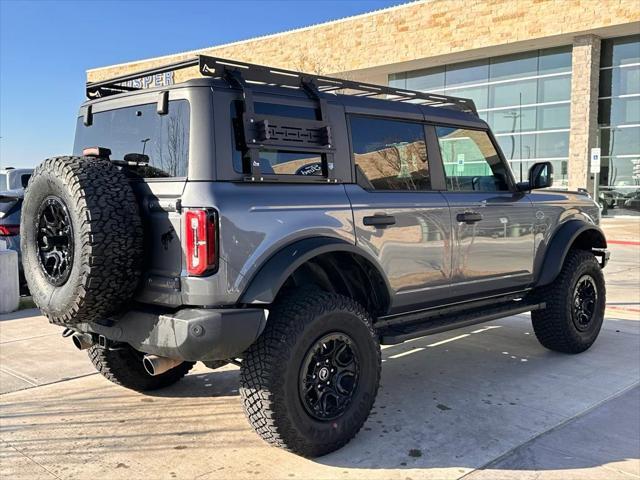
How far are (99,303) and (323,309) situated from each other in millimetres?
1192

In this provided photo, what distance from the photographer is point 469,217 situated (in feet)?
14.9

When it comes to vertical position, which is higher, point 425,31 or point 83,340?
point 425,31

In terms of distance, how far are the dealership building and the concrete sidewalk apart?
19.5 m

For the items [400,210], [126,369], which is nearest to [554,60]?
[400,210]

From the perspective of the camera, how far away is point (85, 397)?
4.44 m

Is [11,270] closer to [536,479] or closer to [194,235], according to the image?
[194,235]

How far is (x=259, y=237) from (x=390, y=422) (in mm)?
1628

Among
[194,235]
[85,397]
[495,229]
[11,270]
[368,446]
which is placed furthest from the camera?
[11,270]

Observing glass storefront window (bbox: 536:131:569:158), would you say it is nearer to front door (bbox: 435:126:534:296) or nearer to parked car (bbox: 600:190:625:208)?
parked car (bbox: 600:190:625:208)

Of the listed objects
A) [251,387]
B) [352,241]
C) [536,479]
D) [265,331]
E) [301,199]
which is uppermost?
[301,199]

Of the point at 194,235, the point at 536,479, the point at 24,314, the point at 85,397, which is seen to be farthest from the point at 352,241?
the point at 24,314

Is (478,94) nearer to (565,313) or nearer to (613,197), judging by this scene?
(613,197)

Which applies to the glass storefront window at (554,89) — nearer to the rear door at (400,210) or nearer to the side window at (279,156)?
the rear door at (400,210)

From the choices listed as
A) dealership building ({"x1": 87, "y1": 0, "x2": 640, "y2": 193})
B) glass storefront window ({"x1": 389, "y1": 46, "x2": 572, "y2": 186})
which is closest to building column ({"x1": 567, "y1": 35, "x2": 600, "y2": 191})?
dealership building ({"x1": 87, "y1": 0, "x2": 640, "y2": 193})
